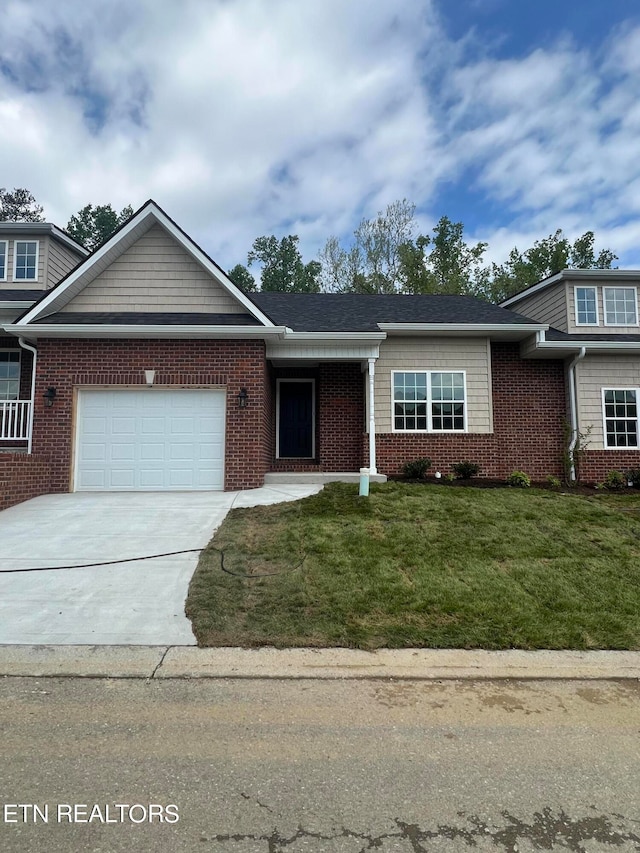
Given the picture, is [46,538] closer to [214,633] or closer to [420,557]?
[214,633]

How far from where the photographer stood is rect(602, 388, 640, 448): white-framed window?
42.8 ft

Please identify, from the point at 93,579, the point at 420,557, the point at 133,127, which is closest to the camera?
the point at 93,579

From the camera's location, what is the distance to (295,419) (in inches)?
543

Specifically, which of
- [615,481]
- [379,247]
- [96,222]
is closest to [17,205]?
[96,222]

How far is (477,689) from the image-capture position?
12.2ft

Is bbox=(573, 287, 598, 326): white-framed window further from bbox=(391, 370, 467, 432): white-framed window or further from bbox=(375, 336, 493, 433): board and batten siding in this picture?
bbox=(391, 370, 467, 432): white-framed window

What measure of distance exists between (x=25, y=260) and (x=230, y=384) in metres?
7.89

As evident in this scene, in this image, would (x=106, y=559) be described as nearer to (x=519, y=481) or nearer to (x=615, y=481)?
(x=519, y=481)

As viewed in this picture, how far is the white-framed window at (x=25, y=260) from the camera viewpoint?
46.9 ft

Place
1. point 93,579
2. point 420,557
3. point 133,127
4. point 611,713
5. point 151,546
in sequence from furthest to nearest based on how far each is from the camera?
point 133,127 → point 151,546 → point 420,557 → point 93,579 → point 611,713

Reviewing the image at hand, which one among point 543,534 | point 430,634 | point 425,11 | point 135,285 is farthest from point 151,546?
point 425,11

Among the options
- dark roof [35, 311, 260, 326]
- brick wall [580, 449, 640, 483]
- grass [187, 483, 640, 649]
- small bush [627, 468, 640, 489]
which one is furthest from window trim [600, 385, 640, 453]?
dark roof [35, 311, 260, 326]

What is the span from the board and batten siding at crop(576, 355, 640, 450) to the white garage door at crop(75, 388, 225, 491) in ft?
28.5

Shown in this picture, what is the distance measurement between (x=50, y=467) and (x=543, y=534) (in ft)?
29.8
